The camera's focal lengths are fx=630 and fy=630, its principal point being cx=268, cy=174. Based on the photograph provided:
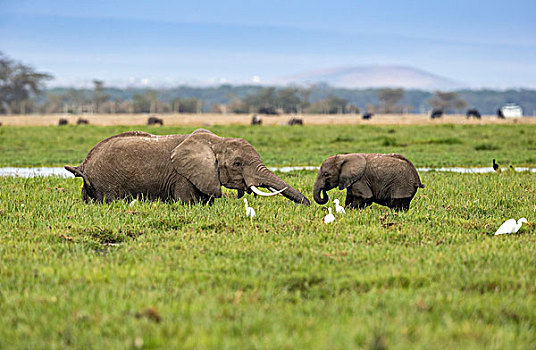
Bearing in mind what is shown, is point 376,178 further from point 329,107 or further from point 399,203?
point 329,107

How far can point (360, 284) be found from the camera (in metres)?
6.29

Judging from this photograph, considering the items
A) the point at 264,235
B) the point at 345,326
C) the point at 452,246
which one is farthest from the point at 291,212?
the point at 345,326

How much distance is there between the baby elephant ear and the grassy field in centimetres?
41

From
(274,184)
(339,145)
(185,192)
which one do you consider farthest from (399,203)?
(339,145)

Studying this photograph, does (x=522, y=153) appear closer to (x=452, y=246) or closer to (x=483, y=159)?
(x=483, y=159)

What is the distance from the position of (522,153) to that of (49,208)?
79.1 ft

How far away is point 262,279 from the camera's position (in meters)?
6.43

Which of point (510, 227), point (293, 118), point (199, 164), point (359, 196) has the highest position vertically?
point (293, 118)

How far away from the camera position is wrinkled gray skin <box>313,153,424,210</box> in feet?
34.1

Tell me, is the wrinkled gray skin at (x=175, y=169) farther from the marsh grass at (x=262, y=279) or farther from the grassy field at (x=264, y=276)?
the marsh grass at (x=262, y=279)

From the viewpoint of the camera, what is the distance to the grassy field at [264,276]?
4973 mm

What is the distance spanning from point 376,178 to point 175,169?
3576 millimetres

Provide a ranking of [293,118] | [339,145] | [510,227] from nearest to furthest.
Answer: [510,227] < [339,145] < [293,118]

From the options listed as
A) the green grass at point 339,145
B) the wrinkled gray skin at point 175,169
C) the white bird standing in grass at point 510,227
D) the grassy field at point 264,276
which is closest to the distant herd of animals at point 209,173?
the wrinkled gray skin at point 175,169
